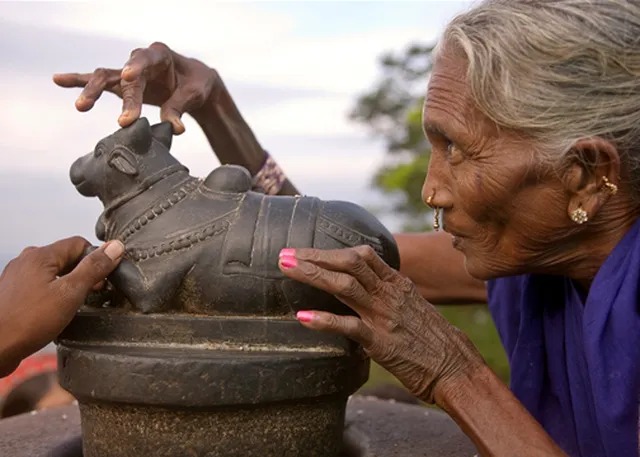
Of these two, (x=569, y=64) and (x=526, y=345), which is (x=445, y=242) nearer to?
(x=526, y=345)

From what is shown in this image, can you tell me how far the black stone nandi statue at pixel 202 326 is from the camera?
5.05 ft

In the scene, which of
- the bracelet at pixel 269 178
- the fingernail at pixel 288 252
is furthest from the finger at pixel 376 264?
the bracelet at pixel 269 178

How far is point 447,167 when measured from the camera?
1744 millimetres

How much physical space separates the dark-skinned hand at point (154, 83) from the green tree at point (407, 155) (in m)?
2.99

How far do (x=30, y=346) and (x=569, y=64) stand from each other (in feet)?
3.73

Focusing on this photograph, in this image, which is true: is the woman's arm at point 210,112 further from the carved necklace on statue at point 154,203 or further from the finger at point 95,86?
the carved necklace on statue at point 154,203

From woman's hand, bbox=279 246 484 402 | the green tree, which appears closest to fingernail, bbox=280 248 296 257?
woman's hand, bbox=279 246 484 402

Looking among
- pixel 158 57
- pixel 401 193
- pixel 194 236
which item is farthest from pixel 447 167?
pixel 401 193

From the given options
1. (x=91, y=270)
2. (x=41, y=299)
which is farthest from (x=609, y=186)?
(x=41, y=299)

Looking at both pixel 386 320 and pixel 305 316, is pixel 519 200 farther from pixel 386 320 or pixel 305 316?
pixel 305 316

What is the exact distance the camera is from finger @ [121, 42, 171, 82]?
1797 millimetres

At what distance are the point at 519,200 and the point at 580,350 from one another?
18.4 inches

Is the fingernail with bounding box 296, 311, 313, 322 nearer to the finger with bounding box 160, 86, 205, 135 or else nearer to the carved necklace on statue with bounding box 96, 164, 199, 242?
the carved necklace on statue with bounding box 96, 164, 199, 242

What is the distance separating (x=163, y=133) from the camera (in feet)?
5.83
